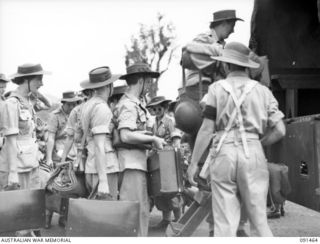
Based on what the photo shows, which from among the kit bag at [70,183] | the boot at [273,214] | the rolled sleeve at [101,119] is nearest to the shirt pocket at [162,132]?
the boot at [273,214]

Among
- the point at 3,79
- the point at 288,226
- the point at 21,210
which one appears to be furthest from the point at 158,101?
the point at 21,210

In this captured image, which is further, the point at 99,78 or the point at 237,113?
the point at 99,78

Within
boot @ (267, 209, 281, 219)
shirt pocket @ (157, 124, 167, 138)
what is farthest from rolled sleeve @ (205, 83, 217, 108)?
shirt pocket @ (157, 124, 167, 138)

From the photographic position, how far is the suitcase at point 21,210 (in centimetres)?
523

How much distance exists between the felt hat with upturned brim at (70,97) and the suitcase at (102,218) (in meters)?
4.04

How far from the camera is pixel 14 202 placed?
5.27 m

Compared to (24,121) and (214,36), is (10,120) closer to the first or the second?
(24,121)

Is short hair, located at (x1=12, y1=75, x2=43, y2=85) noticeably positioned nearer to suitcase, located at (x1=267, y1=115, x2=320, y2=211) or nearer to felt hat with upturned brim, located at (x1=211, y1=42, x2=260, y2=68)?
felt hat with upturned brim, located at (x1=211, y1=42, x2=260, y2=68)

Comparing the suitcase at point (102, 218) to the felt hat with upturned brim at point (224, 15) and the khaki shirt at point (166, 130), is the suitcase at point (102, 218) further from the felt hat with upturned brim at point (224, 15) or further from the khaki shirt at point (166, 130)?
the khaki shirt at point (166, 130)

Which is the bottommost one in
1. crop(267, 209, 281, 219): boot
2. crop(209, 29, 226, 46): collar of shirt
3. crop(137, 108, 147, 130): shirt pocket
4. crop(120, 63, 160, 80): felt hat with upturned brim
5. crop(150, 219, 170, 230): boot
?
crop(267, 209, 281, 219): boot

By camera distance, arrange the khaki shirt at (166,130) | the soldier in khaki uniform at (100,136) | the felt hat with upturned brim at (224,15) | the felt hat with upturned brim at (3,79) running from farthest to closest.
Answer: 1. the khaki shirt at (166,130)
2. the felt hat with upturned brim at (3,79)
3. the felt hat with upturned brim at (224,15)
4. the soldier in khaki uniform at (100,136)

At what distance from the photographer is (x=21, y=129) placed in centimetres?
Result: 577

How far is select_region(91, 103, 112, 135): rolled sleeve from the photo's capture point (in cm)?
539

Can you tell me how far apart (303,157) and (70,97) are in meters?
4.69
